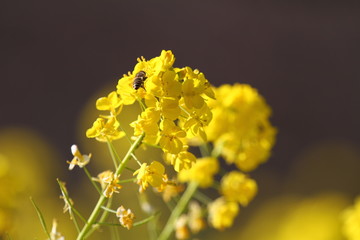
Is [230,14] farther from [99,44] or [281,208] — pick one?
[281,208]

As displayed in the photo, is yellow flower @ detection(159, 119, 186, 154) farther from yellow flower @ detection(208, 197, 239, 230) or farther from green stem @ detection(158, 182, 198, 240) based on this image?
yellow flower @ detection(208, 197, 239, 230)

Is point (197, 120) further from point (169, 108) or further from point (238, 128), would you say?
point (238, 128)

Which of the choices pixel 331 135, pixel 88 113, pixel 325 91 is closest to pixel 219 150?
pixel 88 113

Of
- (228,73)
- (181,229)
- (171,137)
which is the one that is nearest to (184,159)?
(171,137)

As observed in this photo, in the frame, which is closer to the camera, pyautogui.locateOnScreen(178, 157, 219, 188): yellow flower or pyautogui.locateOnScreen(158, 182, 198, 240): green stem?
pyautogui.locateOnScreen(158, 182, 198, 240): green stem

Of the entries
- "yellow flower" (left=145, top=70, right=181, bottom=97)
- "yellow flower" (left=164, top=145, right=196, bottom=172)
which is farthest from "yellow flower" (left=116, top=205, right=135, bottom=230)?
"yellow flower" (left=145, top=70, right=181, bottom=97)

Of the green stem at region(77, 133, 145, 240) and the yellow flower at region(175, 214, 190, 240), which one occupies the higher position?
the green stem at region(77, 133, 145, 240)

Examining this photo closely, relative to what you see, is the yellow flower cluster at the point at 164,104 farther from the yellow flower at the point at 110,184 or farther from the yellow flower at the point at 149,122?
the yellow flower at the point at 110,184
